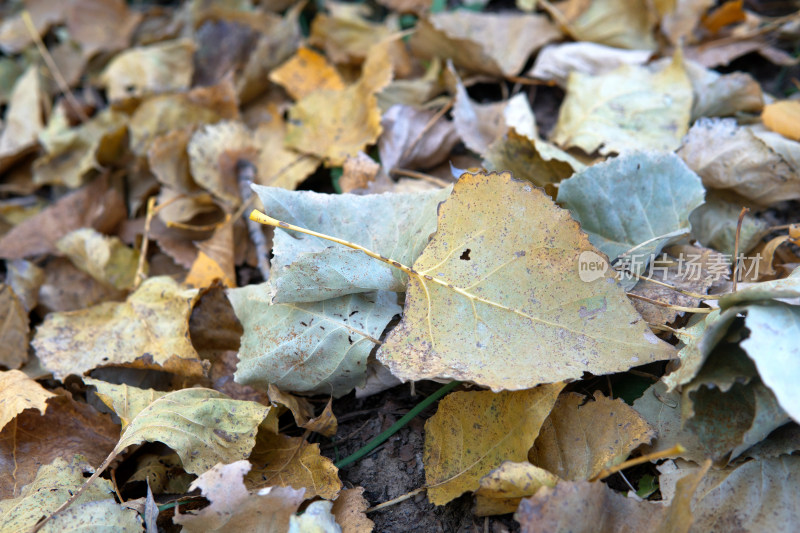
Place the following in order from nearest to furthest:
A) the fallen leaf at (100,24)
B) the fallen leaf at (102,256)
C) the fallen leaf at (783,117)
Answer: the fallen leaf at (783,117), the fallen leaf at (102,256), the fallen leaf at (100,24)

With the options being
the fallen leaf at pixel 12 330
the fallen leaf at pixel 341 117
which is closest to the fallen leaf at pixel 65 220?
the fallen leaf at pixel 12 330

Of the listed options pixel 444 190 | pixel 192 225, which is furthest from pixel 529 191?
pixel 192 225

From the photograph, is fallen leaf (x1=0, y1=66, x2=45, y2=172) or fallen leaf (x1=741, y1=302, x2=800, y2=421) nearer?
fallen leaf (x1=741, y1=302, x2=800, y2=421)

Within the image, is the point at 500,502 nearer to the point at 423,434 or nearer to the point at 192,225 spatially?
the point at 423,434

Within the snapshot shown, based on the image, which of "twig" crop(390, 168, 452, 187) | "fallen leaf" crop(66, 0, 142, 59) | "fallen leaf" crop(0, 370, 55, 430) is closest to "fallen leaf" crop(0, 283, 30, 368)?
"fallen leaf" crop(0, 370, 55, 430)

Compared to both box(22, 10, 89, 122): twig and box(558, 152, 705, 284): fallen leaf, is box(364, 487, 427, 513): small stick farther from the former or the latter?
box(22, 10, 89, 122): twig

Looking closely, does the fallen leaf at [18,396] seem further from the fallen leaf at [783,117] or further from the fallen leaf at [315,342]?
the fallen leaf at [783,117]

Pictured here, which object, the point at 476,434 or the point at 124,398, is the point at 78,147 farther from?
the point at 476,434
